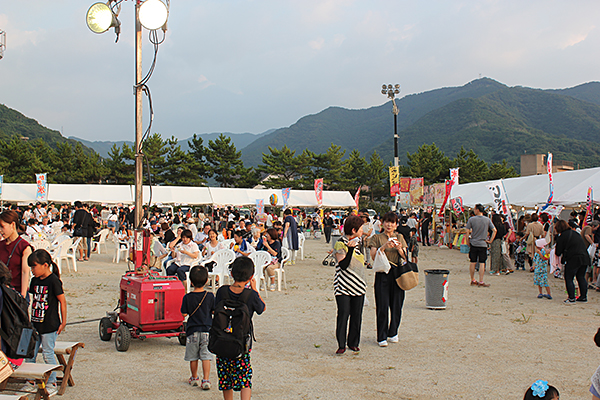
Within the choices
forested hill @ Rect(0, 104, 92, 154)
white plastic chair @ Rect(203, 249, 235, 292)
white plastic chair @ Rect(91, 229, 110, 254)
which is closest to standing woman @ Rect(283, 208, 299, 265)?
white plastic chair @ Rect(203, 249, 235, 292)

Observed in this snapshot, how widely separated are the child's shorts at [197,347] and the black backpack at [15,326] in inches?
54.0

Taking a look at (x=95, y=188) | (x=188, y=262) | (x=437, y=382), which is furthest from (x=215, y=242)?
(x=95, y=188)

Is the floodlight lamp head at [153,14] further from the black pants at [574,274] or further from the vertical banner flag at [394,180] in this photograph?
the vertical banner flag at [394,180]

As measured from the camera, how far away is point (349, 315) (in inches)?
211

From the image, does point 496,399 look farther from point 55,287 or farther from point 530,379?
point 55,287

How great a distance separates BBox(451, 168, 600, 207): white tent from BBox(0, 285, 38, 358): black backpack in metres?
14.1

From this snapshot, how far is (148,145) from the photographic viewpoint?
46.9m

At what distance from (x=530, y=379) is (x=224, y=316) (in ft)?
10.2

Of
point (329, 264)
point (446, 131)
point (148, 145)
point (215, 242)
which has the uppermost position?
point (446, 131)

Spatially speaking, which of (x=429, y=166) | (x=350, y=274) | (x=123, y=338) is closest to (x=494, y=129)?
(x=429, y=166)

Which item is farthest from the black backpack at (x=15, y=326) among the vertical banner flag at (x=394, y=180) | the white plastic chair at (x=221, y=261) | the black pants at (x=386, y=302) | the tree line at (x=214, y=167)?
the tree line at (x=214, y=167)

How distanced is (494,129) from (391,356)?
122 m

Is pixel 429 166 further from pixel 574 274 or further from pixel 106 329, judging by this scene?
pixel 106 329

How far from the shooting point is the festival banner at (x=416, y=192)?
25531 millimetres
